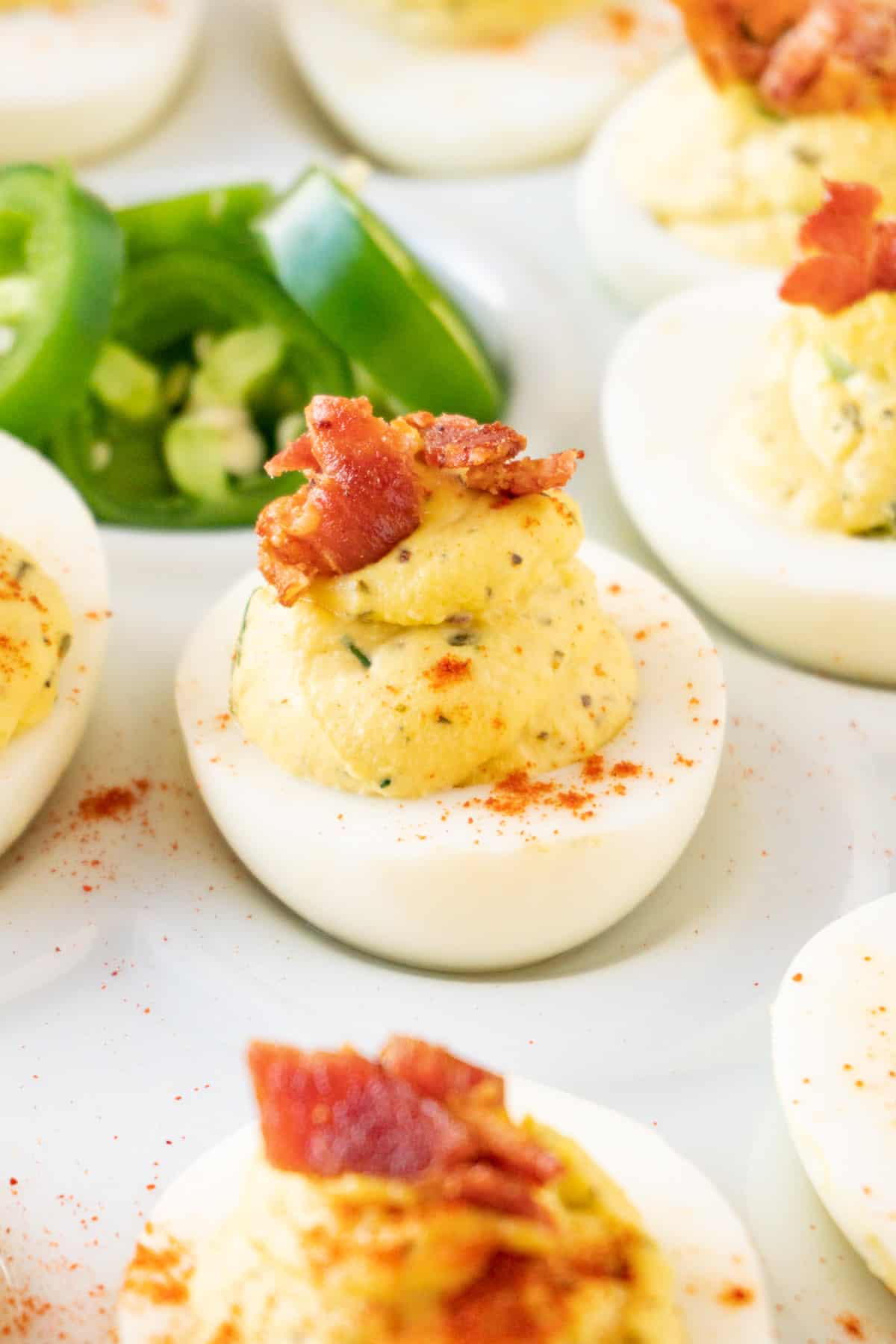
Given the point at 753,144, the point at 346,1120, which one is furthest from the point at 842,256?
the point at 346,1120

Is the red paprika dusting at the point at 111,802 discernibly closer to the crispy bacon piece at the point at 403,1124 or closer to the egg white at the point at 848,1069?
the crispy bacon piece at the point at 403,1124

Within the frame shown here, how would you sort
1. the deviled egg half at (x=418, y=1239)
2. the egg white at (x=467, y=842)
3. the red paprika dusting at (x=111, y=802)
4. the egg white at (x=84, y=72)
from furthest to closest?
1. the egg white at (x=84, y=72)
2. the red paprika dusting at (x=111, y=802)
3. the egg white at (x=467, y=842)
4. the deviled egg half at (x=418, y=1239)

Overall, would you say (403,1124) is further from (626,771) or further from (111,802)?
(111,802)

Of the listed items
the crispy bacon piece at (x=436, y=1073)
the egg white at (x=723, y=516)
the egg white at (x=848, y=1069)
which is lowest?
the egg white at (x=723, y=516)

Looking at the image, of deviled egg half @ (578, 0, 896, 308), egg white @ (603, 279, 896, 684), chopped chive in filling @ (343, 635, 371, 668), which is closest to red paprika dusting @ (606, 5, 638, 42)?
deviled egg half @ (578, 0, 896, 308)

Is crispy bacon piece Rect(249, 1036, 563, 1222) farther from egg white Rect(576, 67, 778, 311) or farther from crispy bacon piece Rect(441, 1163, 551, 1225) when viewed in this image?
egg white Rect(576, 67, 778, 311)

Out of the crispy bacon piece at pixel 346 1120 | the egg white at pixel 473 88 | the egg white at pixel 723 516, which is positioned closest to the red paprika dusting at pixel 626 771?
the egg white at pixel 723 516

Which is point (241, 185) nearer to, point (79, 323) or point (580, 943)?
point (79, 323)

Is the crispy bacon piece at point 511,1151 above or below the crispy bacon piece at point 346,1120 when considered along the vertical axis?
below
